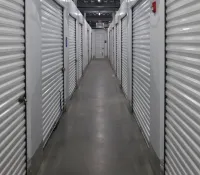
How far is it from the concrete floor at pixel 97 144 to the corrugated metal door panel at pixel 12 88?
929mm

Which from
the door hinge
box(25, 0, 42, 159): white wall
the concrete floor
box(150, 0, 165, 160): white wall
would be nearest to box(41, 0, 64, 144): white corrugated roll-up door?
the concrete floor

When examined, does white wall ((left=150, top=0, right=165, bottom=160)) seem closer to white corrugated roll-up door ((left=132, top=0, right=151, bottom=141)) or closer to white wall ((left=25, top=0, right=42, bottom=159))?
white corrugated roll-up door ((left=132, top=0, right=151, bottom=141))

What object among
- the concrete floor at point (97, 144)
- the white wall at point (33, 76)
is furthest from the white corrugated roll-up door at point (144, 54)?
the white wall at point (33, 76)

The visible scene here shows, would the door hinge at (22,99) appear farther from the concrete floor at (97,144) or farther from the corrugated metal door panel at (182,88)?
the corrugated metal door panel at (182,88)

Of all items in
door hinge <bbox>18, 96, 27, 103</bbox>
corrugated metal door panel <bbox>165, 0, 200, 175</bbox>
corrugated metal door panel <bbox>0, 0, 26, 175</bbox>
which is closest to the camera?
corrugated metal door panel <bbox>165, 0, 200, 175</bbox>

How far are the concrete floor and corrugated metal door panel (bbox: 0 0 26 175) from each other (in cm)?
93

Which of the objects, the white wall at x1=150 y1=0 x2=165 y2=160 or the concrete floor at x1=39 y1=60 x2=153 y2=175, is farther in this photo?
the concrete floor at x1=39 y1=60 x2=153 y2=175

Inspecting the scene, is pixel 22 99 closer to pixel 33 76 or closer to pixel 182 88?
pixel 33 76

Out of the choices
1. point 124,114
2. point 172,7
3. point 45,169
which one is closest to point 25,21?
point 172,7

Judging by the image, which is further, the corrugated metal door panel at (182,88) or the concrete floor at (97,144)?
the concrete floor at (97,144)

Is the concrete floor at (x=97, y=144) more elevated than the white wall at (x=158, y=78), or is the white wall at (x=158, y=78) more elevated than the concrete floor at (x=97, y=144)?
the white wall at (x=158, y=78)

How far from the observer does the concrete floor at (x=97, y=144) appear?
409 cm

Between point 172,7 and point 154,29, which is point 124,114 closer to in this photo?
point 154,29

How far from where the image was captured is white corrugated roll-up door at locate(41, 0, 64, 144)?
498cm
